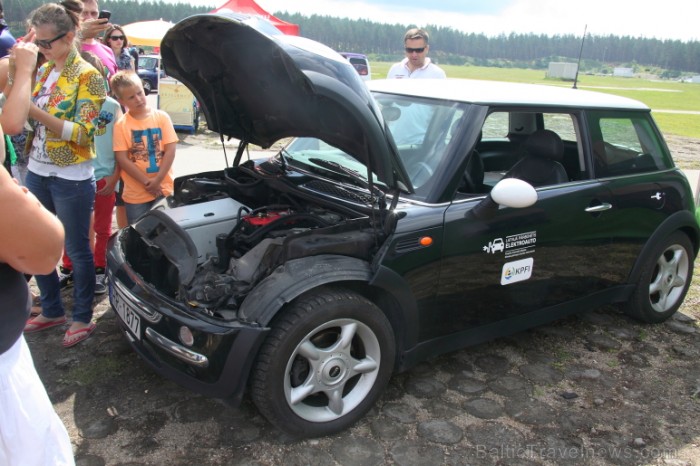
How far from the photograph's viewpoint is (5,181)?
1.34 metres

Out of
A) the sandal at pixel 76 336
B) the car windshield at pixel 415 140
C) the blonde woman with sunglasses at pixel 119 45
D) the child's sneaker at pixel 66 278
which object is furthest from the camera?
the blonde woman with sunglasses at pixel 119 45

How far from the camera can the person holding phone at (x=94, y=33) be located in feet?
14.6

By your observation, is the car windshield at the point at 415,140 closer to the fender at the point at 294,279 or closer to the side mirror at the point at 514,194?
the side mirror at the point at 514,194

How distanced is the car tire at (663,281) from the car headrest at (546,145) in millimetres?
1072

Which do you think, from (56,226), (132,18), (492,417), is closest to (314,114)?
(56,226)

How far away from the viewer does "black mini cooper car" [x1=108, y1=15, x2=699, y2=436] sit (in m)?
2.58

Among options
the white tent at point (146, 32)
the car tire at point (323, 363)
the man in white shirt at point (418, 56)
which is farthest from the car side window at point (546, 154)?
the white tent at point (146, 32)

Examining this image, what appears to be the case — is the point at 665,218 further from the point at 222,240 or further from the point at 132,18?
the point at 132,18

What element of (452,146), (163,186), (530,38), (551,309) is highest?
(530,38)

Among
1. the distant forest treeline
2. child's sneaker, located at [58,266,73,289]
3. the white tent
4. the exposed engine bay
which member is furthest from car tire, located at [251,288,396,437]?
the distant forest treeline

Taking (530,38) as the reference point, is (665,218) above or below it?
below

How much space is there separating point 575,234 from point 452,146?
1.03m

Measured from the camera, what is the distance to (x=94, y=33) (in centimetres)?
462

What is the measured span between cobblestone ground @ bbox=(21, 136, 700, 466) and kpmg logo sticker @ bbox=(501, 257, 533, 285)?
62 centimetres
